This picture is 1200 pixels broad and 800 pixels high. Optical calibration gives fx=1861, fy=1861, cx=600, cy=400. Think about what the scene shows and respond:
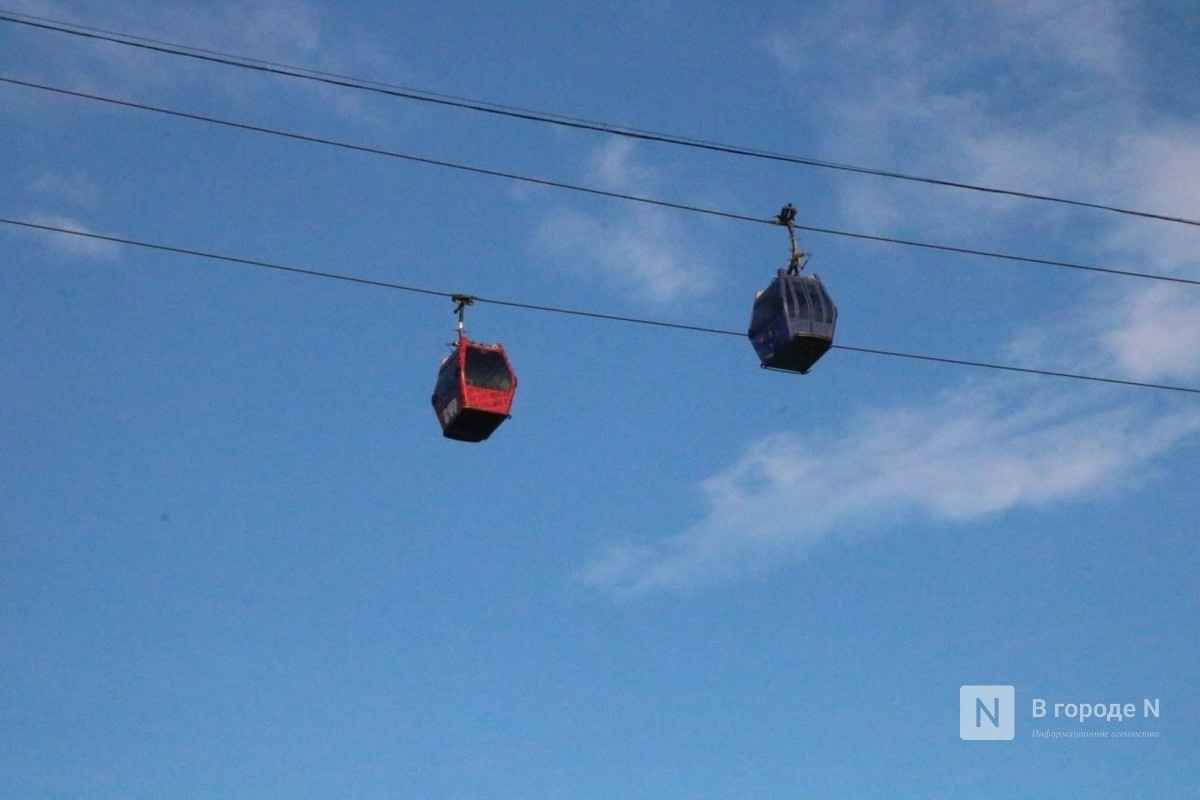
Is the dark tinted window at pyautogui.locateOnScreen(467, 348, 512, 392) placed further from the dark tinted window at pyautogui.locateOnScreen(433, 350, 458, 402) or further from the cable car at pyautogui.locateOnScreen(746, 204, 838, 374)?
the cable car at pyautogui.locateOnScreen(746, 204, 838, 374)

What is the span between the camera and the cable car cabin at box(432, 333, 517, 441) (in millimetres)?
21562

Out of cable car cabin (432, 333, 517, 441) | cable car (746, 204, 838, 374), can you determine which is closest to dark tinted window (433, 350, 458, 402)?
cable car cabin (432, 333, 517, 441)

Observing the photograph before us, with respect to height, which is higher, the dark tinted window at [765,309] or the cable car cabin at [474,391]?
the dark tinted window at [765,309]

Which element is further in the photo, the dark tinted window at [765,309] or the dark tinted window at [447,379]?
the dark tinted window at [447,379]

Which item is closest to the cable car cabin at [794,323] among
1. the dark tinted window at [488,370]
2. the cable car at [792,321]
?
the cable car at [792,321]

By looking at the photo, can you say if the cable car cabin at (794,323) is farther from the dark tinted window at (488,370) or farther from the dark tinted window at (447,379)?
the dark tinted window at (447,379)

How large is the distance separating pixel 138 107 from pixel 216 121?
86cm

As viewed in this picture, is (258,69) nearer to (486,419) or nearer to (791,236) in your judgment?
(486,419)

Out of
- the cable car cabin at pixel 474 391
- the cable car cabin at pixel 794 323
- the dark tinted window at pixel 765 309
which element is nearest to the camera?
the cable car cabin at pixel 794 323

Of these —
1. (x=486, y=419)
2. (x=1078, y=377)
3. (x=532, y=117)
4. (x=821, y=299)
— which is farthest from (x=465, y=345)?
(x=1078, y=377)

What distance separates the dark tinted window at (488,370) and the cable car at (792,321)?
2.91 metres

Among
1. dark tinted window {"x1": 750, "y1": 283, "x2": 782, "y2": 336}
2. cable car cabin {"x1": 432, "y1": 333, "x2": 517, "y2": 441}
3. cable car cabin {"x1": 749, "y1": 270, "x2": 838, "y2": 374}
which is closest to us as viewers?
cable car cabin {"x1": 749, "y1": 270, "x2": 838, "y2": 374}

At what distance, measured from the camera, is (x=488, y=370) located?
21.8 m

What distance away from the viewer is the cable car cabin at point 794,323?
20.9 meters
